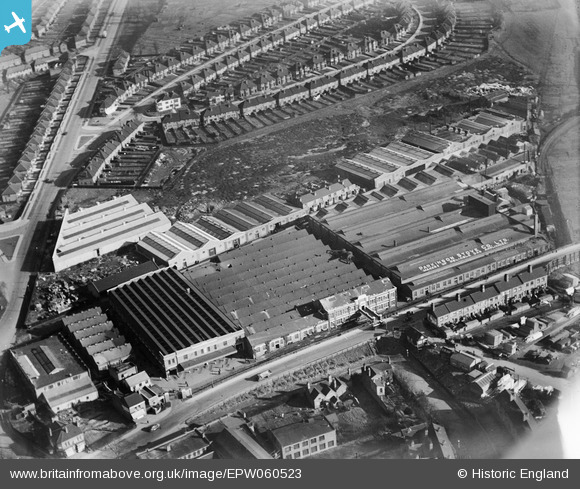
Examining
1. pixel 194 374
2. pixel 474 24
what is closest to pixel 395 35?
pixel 474 24

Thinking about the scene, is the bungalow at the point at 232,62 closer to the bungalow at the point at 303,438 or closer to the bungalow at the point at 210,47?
the bungalow at the point at 210,47

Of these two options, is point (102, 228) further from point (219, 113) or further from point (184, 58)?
point (184, 58)

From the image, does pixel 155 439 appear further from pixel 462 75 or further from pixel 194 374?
pixel 462 75

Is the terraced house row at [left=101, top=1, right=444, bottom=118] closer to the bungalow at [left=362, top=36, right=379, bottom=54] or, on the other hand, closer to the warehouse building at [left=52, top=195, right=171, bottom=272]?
the bungalow at [left=362, top=36, right=379, bottom=54]

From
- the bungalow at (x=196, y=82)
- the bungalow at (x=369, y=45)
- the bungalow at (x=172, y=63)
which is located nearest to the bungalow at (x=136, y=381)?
the bungalow at (x=196, y=82)

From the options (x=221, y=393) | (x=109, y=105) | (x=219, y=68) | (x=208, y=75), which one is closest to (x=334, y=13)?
(x=219, y=68)

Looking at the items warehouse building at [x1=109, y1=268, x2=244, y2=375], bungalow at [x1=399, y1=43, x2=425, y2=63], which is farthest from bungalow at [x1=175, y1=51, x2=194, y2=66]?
warehouse building at [x1=109, y1=268, x2=244, y2=375]

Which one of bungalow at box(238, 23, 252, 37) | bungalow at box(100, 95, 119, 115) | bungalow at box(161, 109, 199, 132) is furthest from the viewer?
bungalow at box(238, 23, 252, 37)
